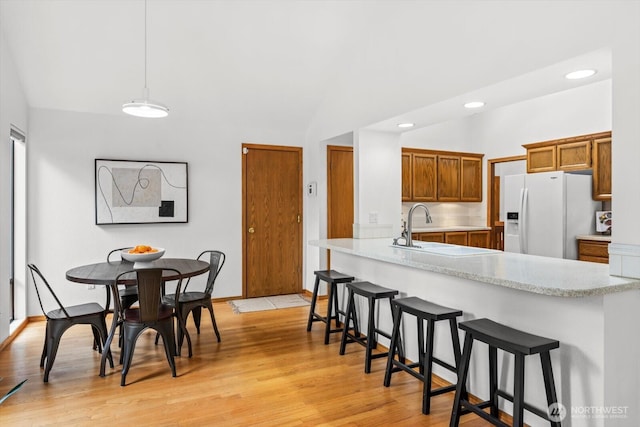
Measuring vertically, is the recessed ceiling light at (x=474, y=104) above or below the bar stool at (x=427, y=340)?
above

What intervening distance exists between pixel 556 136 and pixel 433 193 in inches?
74.3

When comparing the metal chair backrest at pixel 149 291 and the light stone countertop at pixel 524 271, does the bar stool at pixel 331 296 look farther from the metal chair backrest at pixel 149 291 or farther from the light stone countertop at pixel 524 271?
the metal chair backrest at pixel 149 291

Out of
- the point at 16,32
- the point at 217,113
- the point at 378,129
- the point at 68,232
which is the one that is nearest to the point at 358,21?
the point at 378,129

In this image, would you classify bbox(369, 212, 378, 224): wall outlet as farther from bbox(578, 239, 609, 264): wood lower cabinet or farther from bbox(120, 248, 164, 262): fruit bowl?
bbox(578, 239, 609, 264): wood lower cabinet

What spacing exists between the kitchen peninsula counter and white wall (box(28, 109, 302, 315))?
3.03 metres

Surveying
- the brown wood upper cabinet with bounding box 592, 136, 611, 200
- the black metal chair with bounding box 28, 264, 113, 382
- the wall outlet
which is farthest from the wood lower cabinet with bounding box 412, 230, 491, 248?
the black metal chair with bounding box 28, 264, 113, 382

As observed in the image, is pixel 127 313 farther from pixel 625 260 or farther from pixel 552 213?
pixel 552 213

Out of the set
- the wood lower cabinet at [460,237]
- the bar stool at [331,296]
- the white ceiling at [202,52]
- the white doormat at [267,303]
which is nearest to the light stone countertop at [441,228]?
the wood lower cabinet at [460,237]

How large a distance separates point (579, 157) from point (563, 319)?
3.90m

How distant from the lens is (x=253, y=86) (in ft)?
15.7

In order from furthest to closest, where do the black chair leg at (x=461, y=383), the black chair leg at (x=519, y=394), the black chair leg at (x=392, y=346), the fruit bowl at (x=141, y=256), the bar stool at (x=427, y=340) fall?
the fruit bowl at (x=141, y=256) → the black chair leg at (x=392, y=346) → the bar stool at (x=427, y=340) → the black chair leg at (x=461, y=383) → the black chair leg at (x=519, y=394)

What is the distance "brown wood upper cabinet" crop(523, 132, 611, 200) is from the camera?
16.0 feet

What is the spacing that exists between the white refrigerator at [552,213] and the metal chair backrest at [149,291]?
432 centimetres

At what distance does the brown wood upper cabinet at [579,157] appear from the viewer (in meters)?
4.88
